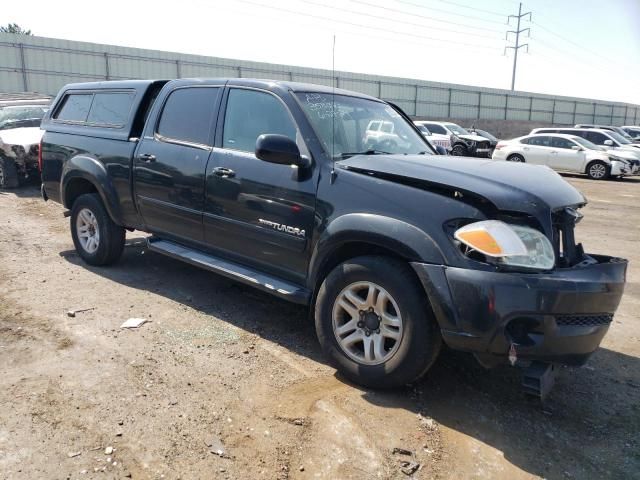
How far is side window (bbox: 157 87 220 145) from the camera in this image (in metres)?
4.41

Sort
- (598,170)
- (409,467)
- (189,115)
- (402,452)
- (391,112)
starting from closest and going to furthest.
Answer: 1. (409,467)
2. (402,452)
3. (189,115)
4. (391,112)
5. (598,170)

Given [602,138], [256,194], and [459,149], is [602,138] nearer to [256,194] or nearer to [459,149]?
[459,149]

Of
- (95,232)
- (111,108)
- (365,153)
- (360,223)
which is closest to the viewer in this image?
(360,223)

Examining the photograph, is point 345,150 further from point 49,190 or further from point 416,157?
point 49,190

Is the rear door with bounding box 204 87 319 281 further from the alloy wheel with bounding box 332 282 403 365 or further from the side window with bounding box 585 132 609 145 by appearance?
the side window with bounding box 585 132 609 145

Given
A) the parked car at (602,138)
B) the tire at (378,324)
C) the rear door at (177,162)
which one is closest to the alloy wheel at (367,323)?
the tire at (378,324)

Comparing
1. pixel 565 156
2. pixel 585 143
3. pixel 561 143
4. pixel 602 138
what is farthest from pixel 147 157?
pixel 602 138

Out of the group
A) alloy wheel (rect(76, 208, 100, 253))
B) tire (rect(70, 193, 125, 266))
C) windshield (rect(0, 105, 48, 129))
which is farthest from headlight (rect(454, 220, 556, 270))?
windshield (rect(0, 105, 48, 129))

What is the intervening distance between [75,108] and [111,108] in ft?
2.71

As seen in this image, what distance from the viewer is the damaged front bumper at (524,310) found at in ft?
8.89

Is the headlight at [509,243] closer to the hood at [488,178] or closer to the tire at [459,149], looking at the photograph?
the hood at [488,178]

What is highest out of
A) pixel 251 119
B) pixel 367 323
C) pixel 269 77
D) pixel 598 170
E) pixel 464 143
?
pixel 269 77

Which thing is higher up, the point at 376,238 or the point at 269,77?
the point at 269,77

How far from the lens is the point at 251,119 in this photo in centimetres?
409
